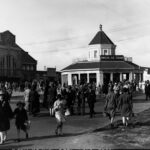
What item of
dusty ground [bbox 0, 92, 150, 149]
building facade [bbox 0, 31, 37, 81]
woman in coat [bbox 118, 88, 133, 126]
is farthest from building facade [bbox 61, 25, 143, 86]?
woman in coat [bbox 118, 88, 133, 126]

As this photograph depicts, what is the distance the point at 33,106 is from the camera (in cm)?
1722

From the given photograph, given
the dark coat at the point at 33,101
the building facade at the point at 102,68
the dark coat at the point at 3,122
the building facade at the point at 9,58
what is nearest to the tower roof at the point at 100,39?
the building facade at the point at 102,68

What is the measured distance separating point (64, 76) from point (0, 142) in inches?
1919

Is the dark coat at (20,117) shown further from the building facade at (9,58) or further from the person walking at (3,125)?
the building facade at (9,58)

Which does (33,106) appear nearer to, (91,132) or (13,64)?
(91,132)

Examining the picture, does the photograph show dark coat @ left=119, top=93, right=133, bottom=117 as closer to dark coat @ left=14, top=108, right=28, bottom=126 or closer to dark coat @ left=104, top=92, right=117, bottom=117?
dark coat @ left=104, top=92, right=117, bottom=117

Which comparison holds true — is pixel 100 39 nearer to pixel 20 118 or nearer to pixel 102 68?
pixel 102 68

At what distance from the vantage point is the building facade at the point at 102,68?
173 feet

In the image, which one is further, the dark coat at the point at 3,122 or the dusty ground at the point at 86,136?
the dark coat at the point at 3,122

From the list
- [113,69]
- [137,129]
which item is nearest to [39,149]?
[137,129]

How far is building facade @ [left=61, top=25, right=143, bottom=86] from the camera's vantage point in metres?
52.7

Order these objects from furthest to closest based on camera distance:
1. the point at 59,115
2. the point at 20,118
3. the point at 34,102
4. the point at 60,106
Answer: the point at 34,102 → the point at 60,106 → the point at 59,115 → the point at 20,118

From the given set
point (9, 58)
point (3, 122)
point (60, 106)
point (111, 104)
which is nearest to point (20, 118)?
point (3, 122)

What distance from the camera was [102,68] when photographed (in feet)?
172
